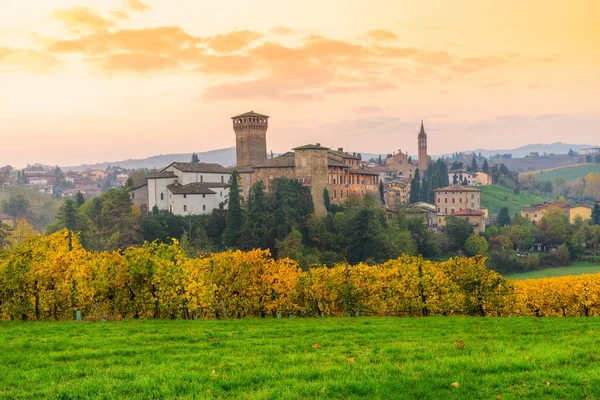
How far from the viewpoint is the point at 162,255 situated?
23250 mm

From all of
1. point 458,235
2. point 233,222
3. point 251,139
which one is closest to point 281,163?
point 251,139

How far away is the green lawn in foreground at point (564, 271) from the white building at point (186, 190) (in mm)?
35026

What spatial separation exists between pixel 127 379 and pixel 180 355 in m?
2.08

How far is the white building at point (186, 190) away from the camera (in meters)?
68.3

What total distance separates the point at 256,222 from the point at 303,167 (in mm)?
12965

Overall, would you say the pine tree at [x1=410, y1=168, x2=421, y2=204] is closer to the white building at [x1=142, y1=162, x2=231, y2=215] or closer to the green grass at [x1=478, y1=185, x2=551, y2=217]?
the green grass at [x1=478, y1=185, x2=551, y2=217]

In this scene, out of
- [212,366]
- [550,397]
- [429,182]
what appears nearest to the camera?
[550,397]

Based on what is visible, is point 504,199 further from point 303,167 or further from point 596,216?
point 303,167

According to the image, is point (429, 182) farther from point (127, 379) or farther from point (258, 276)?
point (127, 379)

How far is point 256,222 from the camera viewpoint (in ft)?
214

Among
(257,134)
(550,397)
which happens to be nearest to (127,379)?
(550,397)

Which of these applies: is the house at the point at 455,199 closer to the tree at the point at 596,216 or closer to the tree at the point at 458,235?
the tree at the point at 596,216

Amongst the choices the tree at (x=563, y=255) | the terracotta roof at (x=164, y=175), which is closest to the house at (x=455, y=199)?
the tree at (x=563, y=255)

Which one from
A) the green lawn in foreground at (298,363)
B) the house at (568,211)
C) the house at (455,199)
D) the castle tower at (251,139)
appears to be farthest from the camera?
the house at (568,211)
